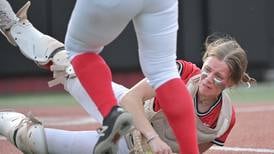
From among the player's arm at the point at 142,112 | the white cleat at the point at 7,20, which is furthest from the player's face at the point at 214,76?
the white cleat at the point at 7,20

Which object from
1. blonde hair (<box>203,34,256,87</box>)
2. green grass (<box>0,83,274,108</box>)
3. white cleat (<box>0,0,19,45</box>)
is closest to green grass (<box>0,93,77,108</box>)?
green grass (<box>0,83,274,108</box>)

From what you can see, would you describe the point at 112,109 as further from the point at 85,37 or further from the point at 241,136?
the point at 241,136

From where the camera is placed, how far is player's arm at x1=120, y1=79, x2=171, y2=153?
2.71 metres

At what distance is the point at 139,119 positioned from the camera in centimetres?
282

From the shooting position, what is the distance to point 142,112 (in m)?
2.88

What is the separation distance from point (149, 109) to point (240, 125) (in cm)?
223

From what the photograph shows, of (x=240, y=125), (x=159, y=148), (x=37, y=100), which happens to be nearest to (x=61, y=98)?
(x=37, y=100)

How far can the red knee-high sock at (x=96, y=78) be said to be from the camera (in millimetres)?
2477

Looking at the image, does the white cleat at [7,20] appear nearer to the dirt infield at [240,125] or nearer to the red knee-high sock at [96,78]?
the dirt infield at [240,125]

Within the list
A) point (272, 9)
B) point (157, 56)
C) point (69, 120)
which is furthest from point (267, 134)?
point (272, 9)

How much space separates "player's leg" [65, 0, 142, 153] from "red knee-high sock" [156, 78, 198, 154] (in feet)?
0.66

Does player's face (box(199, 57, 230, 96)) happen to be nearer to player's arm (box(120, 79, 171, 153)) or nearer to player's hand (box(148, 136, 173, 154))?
player's arm (box(120, 79, 171, 153))

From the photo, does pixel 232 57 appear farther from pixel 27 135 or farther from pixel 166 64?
pixel 27 135

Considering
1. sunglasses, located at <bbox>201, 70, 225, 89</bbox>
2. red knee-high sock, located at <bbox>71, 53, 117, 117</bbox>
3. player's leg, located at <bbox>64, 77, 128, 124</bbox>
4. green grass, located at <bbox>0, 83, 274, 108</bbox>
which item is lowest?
green grass, located at <bbox>0, 83, 274, 108</bbox>
